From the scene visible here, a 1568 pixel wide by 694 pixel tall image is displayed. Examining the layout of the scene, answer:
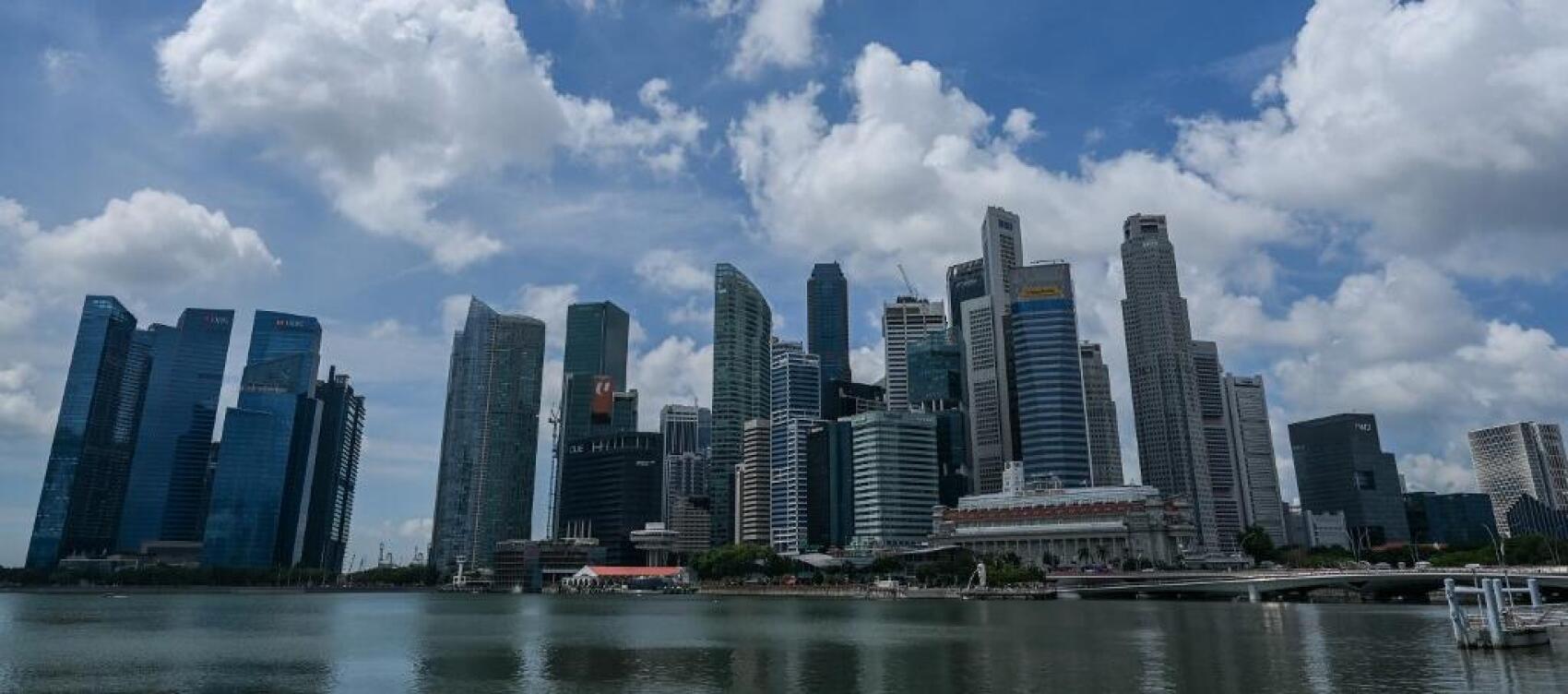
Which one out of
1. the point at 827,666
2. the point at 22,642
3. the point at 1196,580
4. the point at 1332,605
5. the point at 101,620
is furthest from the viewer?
the point at 1196,580

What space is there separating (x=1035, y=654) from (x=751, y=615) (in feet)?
240

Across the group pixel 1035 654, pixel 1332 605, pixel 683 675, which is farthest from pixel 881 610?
pixel 683 675

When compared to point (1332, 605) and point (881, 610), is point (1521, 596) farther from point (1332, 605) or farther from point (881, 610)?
point (881, 610)

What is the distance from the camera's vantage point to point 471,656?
75500 mm

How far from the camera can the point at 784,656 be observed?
73.4 metres

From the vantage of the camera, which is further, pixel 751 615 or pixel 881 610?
pixel 881 610

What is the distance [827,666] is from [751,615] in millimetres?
75118

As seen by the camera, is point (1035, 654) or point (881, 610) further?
point (881, 610)

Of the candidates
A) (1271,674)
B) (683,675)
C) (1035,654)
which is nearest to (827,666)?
(683,675)

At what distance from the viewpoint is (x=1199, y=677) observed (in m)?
57.6

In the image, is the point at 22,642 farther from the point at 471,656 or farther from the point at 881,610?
the point at 881,610

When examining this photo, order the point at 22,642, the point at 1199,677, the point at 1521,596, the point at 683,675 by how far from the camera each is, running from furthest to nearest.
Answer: the point at 1521,596, the point at 22,642, the point at 683,675, the point at 1199,677

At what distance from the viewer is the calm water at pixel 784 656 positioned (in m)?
56.1

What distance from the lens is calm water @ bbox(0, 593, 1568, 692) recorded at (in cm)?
5609
